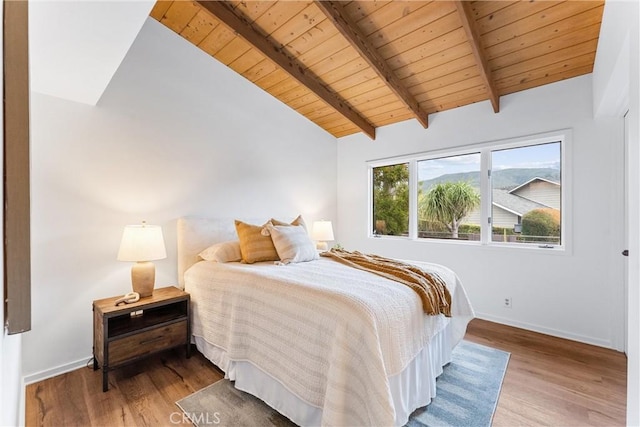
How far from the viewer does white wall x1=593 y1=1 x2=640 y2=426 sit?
Result: 128 centimetres

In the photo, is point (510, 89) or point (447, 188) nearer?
point (510, 89)

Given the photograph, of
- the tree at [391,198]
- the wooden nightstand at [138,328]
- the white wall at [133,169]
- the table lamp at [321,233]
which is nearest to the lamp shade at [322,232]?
the table lamp at [321,233]

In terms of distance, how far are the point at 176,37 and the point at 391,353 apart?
3.41m

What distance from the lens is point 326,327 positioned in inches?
59.2

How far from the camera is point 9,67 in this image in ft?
2.84

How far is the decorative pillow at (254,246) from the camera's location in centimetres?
269

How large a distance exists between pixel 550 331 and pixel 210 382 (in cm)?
320

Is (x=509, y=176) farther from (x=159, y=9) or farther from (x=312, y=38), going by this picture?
(x=159, y=9)

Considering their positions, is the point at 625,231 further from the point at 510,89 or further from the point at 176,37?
the point at 176,37

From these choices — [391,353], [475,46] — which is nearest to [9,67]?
[391,353]

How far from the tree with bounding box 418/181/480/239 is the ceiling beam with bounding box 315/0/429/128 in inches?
38.5

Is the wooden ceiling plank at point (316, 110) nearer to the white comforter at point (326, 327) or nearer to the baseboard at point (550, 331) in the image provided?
the white comforter at point (326, 327)

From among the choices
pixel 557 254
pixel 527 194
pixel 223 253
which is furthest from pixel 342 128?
pixel 557 254

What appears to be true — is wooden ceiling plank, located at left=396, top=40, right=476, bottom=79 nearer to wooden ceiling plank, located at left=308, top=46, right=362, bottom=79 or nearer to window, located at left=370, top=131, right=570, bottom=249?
wooden ceiling plank, located at left=308, top=46, right=362, bottom=79
